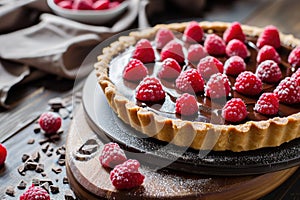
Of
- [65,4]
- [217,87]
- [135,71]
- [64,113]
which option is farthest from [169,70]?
[65,4]

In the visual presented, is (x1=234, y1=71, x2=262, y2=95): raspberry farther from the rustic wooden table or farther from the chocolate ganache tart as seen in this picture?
the rustic wooden table

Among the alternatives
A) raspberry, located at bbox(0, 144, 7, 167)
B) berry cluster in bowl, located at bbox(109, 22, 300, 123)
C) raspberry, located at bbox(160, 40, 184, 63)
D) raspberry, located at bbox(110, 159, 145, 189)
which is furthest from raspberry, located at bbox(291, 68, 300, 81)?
raspberry, located at bbox(0, 144, 7, 167)

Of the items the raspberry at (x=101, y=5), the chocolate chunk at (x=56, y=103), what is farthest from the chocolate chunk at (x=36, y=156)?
the raspberry at (x=101, y=5)

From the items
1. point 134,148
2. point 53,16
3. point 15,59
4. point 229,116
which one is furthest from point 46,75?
point 229,116

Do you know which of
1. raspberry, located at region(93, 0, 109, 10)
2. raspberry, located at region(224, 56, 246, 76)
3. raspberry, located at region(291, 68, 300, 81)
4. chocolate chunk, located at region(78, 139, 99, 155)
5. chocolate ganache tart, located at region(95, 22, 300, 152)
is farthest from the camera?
raspberry, located at region(93, 0, 109, 10)

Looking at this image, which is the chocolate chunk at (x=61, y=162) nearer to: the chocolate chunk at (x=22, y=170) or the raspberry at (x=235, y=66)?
the chocolate chunk at (x=22, y=170)

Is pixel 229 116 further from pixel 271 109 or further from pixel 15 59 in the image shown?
pixel 15 59
